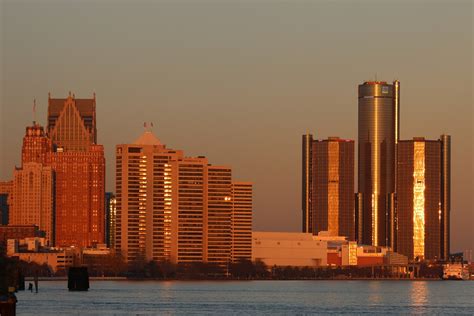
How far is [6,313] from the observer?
9344cm

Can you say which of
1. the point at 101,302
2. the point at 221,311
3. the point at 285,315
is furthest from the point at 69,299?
the point at 285,315

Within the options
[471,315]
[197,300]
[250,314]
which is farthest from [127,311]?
[197,300]

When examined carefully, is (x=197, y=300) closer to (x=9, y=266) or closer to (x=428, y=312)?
(x=428, y=312)

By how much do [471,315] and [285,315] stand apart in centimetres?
1953

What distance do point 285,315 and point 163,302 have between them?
1377 inches

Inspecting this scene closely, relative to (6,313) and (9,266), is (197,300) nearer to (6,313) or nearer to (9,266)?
(9,266)

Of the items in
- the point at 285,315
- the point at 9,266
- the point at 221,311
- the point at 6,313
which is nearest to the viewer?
the point at 6,313

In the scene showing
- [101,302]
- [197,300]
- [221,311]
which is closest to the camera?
[221,311]

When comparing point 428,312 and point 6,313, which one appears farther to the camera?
point 428,312

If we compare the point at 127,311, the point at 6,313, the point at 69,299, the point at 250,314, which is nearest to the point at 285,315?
the point at 250,314

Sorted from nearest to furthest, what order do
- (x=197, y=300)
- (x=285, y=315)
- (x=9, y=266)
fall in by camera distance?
(x=9, y=266) → (x=285, y=315) → (x=197, y=300)

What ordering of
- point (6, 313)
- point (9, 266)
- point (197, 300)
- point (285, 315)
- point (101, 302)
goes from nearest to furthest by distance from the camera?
point (6, 313) → point (9, 266) → point (285, 315) → point (101, 302) → point (197, 300)

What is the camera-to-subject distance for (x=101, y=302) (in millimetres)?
170500

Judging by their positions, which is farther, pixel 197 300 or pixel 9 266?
pixel 197 300
